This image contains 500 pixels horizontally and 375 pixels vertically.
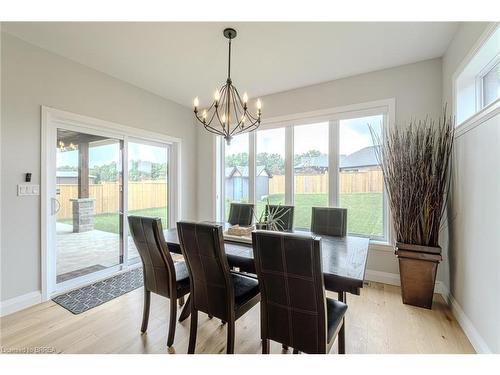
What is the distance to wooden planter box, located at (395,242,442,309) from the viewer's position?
7.29 ft

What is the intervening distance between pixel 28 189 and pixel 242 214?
229cm

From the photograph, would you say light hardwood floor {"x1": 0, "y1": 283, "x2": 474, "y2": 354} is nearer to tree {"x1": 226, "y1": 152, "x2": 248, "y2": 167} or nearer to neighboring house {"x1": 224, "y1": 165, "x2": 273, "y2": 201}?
neighboring house {"x1": 224, "y1": 165, "x2": 273, "y2": 201}

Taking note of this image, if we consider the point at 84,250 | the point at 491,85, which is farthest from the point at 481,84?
the point at 84,250

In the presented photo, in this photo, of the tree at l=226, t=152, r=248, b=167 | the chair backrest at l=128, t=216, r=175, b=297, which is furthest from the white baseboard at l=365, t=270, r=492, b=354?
the tree at l=226, t=152, r=248, b=167

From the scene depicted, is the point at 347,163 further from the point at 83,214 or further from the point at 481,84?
the point at 83,214

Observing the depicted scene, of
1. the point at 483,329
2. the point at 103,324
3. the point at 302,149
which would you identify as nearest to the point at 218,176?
the point at 302,149

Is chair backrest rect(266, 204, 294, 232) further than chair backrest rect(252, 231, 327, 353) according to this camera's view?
Yes

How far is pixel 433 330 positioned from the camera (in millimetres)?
1927

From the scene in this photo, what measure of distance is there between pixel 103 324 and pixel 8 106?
7.31 feet

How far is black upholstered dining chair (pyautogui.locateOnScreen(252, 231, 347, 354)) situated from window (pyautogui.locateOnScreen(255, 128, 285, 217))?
236 cm

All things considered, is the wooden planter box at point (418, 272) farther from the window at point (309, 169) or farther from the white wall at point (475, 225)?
the window at point (309, 169)

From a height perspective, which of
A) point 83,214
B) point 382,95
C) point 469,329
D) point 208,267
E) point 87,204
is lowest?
point 469,329

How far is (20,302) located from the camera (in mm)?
2236

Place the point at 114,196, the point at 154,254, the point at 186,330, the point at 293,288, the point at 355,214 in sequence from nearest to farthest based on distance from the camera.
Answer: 1. the point at 293,288
2. the point at 154,254
3. the point at 186,330
4. the point at 355,214
5. the point at 114,196
